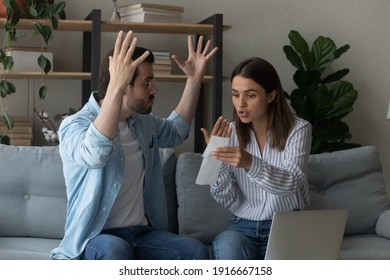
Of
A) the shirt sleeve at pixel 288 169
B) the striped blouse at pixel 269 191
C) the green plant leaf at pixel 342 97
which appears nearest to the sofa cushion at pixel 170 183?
the striped blouse at pixel 269 191

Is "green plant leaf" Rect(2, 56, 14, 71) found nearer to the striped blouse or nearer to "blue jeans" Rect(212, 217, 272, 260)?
the striped blouse

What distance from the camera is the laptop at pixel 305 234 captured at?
2.46 m

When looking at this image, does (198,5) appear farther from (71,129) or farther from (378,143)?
(71,129)

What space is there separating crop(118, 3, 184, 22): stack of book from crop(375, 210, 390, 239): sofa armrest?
1.82 metres

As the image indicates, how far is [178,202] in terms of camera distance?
10.9ft

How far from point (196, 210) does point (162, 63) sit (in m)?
1.47

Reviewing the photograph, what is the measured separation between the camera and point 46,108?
15.6ft

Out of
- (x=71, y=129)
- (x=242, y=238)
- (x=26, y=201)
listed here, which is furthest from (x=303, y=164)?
(x=26, y=201)

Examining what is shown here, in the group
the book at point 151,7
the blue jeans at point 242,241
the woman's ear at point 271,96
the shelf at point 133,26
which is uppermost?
the book at point 151,7

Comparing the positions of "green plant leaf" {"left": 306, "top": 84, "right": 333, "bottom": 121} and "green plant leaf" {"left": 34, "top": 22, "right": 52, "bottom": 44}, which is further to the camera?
"green plant leaf" {"left": 306, "top": 84, "right": 333, "bottom": 121}

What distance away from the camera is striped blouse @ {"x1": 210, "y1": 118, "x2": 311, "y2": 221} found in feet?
9.34

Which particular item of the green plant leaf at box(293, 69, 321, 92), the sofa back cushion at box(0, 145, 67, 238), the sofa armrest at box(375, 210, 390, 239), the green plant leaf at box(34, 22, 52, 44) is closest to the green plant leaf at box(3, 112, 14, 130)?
the green plant leaf at box(34, 22, 52, 44)

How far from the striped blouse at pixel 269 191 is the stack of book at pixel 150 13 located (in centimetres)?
164

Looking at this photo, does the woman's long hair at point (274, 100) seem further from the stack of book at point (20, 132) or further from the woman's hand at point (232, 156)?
the stack of book at point (20, 132)
